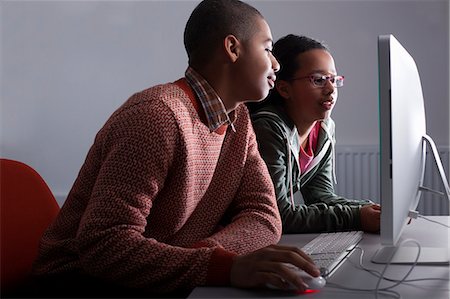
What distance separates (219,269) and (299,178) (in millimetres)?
865

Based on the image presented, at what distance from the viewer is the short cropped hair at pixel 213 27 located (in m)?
1.36

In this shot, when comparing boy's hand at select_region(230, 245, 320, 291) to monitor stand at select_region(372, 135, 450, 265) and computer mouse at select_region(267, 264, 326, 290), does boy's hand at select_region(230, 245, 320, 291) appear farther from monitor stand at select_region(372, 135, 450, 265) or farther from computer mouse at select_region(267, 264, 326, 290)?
monitor stand at select_region(372, 135, 450, 265)

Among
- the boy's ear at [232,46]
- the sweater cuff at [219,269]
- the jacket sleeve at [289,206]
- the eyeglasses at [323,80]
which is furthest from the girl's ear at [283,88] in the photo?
the sweater cuff at [219,269]

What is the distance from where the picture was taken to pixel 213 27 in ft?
4.47

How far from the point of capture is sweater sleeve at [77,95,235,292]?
101cm

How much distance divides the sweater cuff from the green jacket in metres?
0.56

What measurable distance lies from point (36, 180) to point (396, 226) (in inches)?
26.8

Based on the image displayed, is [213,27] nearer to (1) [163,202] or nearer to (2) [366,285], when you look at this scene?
(1) [163,202]

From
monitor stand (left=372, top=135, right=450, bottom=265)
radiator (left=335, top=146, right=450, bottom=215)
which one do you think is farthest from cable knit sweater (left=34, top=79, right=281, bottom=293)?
radiator (left=335, top=146, right=450, bottom=215)

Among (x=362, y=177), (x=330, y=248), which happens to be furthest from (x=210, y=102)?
(x=362, y=177)

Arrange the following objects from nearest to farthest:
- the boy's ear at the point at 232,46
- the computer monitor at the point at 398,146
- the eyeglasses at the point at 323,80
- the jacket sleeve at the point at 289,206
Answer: the computer monitor at the point at 398,146
the boy's ear at the point at 232,46
the jacket sleeve at the point at 289,206
the eyeglasses at the point at 323,80

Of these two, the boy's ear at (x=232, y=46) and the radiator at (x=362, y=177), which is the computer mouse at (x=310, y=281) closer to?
the boy's ear at (x=232, y=46)

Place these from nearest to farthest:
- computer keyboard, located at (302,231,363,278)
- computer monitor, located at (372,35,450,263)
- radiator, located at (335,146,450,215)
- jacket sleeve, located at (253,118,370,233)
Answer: computer monitor, located at (372,35,450,263), computer keyboard, located at (302,231,363,278), jacket sleeve, located at (253,118,370,233), radiator, located at (335,146,450,215)

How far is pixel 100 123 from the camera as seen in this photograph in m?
3.71
